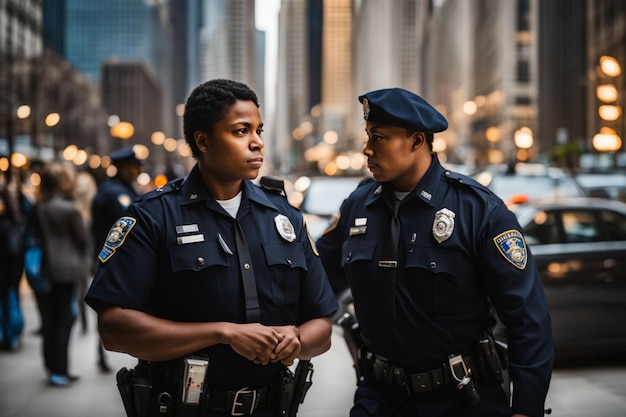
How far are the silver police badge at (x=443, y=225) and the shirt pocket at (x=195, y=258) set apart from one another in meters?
0.99

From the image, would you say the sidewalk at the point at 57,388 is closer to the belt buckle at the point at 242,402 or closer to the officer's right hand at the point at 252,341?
the belt buckle at the point at 242,402

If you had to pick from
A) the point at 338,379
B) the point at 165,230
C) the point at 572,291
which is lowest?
the point at 338,379

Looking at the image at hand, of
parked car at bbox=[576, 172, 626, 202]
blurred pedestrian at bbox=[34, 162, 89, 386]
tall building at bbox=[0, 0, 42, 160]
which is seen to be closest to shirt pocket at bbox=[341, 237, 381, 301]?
blurred pedestrian at bbox=[34, 162, 89, 386]

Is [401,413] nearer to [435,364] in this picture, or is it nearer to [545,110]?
[435,364]

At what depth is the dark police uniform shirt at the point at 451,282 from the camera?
10.5ft

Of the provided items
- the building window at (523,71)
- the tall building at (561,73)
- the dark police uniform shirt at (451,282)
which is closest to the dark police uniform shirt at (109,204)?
the dark police uniform shirt at (451,282)

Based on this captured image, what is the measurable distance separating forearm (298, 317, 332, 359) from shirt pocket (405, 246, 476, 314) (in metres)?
0.54

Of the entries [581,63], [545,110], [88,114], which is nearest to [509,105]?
[545,110]

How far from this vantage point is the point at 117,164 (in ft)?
25.8

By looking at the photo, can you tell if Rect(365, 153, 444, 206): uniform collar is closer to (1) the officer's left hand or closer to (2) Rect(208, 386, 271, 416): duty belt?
(1) the officer's left hand

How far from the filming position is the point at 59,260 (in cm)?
778

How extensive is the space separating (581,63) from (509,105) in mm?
24272

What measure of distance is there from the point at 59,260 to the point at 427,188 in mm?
5195

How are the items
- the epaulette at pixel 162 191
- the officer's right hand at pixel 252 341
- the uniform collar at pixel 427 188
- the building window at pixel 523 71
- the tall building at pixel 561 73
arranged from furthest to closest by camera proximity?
the building window at pixel 523 71 < the tall building at pixel 561 73 < the uniform collar at pixel 427 188 < the epaulette at pixel 162 191 < the officer's right hand at pixel 252 341
